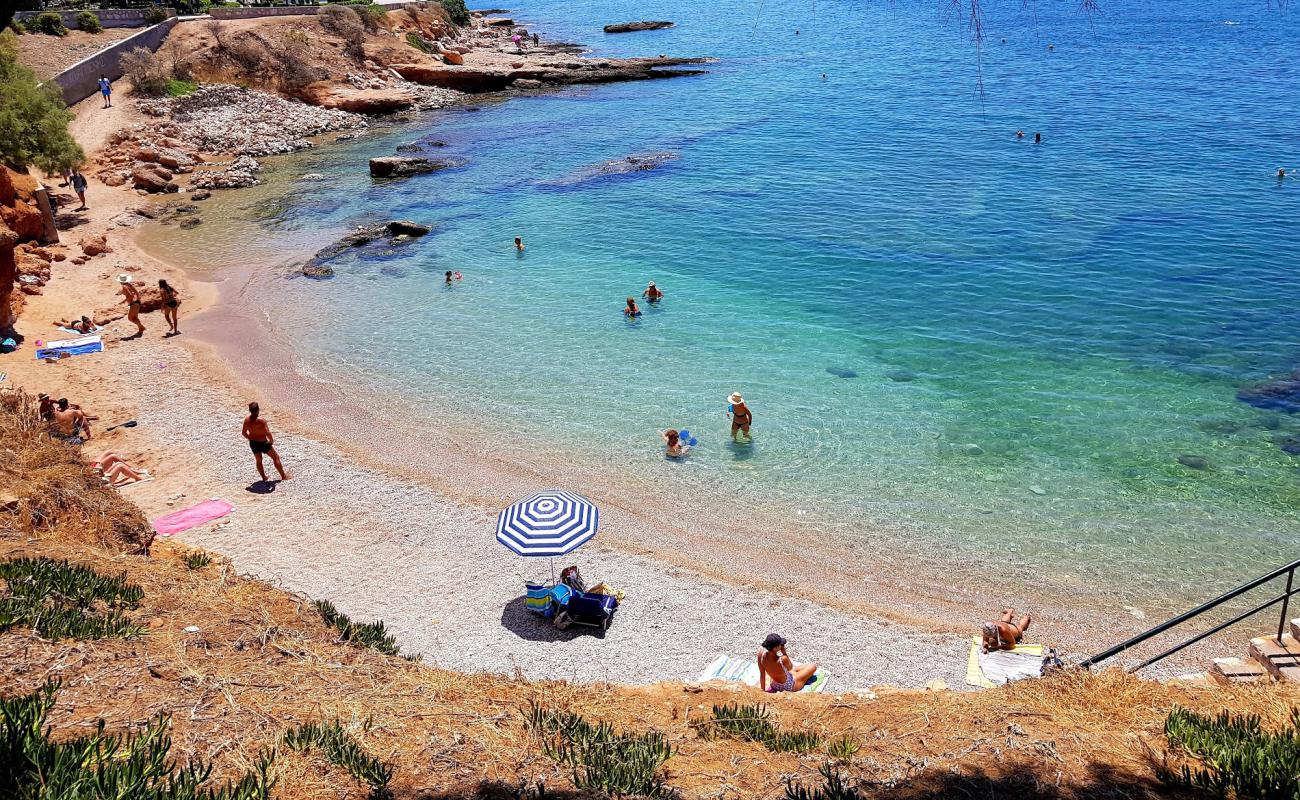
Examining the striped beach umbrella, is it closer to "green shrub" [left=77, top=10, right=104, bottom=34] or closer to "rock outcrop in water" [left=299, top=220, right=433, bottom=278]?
"rock outcrop in water" [left=299, top=220, right=433, bottom=278]

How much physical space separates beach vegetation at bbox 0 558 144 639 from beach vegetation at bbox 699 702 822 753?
582 cm

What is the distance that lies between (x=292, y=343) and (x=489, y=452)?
9.24m

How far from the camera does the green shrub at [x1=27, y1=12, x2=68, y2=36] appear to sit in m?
46.4

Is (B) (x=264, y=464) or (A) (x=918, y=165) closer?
(B) (x=264, y=464)

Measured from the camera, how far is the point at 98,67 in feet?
143

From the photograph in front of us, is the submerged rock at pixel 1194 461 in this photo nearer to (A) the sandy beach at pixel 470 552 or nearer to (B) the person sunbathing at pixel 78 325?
(A) the sandy beach at pixel 470 552

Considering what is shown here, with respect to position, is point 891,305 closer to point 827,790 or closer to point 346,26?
point 827,790

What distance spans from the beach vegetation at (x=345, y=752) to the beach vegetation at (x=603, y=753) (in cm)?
135

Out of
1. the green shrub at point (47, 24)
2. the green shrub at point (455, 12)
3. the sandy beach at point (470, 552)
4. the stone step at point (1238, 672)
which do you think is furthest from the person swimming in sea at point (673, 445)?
the green shrub at point (455, 12)

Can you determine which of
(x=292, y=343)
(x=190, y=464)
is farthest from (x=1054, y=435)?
(x=292, y=343)

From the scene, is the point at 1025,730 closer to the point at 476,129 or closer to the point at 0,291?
the point at 0,291

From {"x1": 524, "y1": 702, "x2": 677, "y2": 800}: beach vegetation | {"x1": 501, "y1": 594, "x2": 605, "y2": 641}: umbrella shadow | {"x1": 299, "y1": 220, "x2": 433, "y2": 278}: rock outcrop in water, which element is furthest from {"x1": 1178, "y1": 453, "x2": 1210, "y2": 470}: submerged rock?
{"x1": 299, "y1": 220, "x2": 433, "y2": 278}: rock outcrop in water

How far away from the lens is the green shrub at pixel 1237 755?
561cm

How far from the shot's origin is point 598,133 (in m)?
48.7
